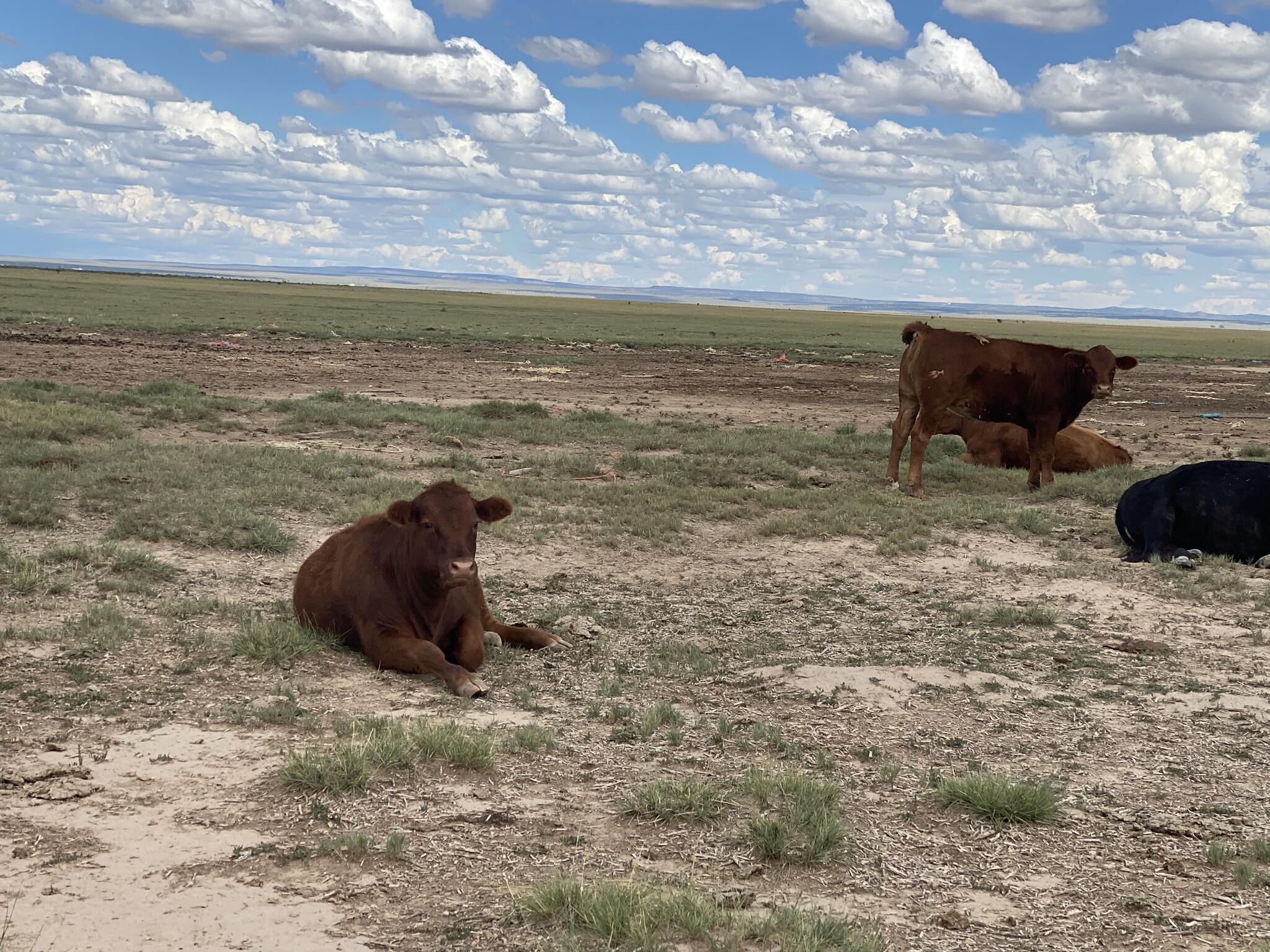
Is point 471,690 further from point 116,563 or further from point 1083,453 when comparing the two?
point 1083,453

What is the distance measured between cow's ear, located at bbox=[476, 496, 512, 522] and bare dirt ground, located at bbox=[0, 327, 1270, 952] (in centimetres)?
92

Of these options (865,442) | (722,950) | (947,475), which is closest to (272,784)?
(722,950)

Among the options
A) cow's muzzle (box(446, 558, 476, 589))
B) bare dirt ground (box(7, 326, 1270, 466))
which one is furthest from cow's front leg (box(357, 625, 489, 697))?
bare dirt ground (box(7, 326, 1270, 466))

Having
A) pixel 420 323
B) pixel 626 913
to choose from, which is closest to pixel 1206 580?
pixel 626 913

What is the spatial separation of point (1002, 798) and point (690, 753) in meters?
1.50

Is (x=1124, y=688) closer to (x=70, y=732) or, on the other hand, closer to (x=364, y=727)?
(x=364, y=727)

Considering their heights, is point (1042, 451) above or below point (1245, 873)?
above

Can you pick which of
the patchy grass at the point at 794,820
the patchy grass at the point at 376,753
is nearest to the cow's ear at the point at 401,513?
the patchy grass at the point at 376,753

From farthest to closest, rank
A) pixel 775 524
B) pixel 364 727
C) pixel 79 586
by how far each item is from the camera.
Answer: pixel 775 524 → pixel 79 586 → pixel 364 727

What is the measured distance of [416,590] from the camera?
7559 mm

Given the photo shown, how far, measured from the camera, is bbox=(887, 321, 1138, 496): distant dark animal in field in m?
14.5

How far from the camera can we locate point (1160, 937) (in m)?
4.34

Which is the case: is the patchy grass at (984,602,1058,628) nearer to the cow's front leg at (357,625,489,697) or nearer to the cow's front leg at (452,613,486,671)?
the cow's front leg at (452,613,486,671)

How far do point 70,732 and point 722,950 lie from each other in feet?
11.6
